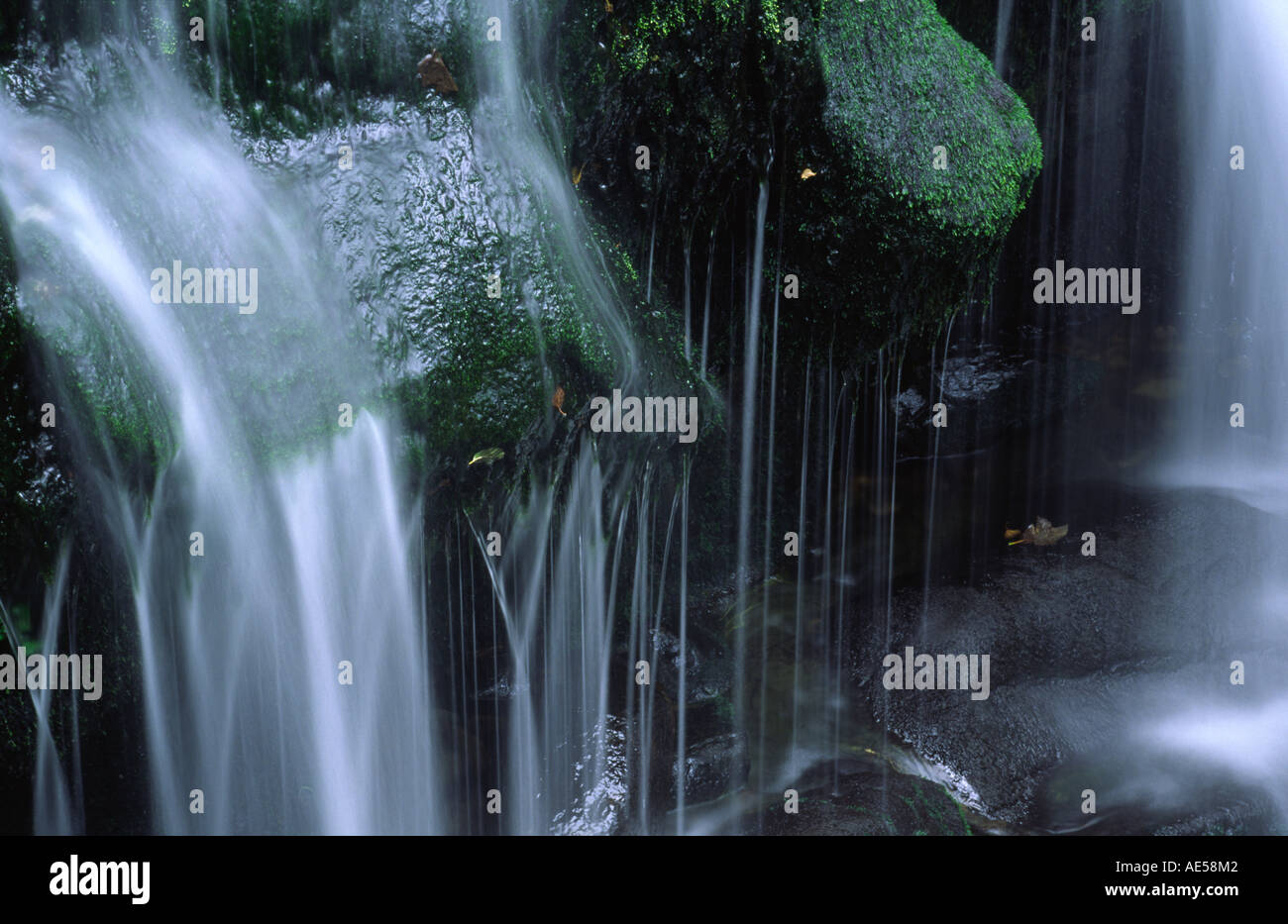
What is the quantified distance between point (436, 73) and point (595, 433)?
164 centimetres

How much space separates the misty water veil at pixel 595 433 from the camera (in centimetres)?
369

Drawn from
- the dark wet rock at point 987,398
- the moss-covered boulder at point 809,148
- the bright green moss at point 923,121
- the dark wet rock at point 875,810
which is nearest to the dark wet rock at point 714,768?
the dark wet rock at point 875,810

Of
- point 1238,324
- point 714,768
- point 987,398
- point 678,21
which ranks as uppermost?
point 678,21

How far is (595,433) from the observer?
4168 mm

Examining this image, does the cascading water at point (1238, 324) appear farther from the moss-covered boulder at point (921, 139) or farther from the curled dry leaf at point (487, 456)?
the curled dry leaf at point (487, 456)

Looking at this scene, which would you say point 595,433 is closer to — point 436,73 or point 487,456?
point 487,456

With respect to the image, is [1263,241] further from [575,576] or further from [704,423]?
[575,576]

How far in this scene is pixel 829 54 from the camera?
15.1ft

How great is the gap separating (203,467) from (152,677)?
3.12ft

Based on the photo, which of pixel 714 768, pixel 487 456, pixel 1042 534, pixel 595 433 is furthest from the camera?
pixel 1042 534

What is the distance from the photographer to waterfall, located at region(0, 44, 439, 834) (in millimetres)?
3578

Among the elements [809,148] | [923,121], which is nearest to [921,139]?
[923,121]

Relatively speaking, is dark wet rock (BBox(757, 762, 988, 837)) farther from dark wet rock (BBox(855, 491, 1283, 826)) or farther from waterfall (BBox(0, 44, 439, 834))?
waterfall (BBox(0, 44, 439, 834))

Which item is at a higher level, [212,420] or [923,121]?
[923,121]
